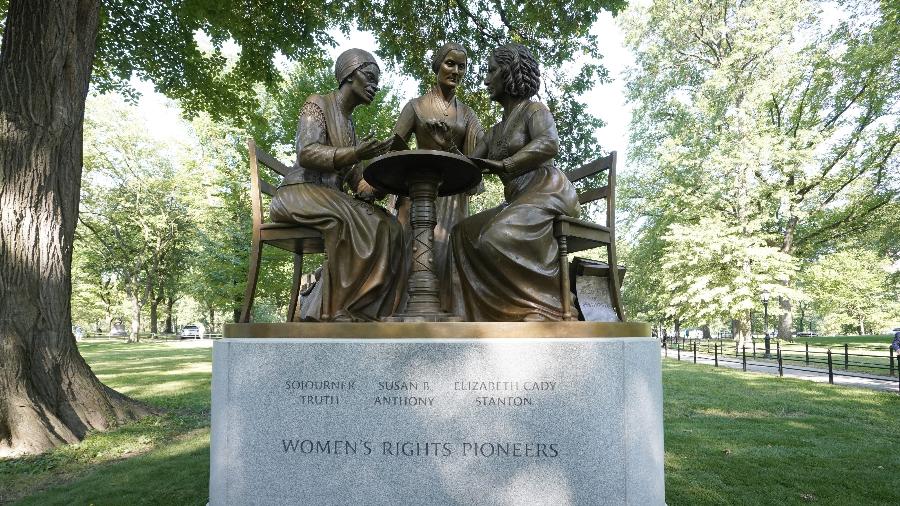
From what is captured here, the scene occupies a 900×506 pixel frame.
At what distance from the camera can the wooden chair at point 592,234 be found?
367 cm

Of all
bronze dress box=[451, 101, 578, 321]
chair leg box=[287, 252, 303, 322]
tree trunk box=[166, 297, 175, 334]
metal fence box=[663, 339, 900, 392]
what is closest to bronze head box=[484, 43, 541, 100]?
bronze dress box=[451, 101, 578, 321]

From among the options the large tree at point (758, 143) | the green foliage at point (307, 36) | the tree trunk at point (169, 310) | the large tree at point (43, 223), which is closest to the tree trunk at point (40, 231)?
the large tree at point (43, 223)

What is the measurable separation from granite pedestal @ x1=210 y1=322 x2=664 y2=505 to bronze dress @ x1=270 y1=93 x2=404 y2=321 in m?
0.52

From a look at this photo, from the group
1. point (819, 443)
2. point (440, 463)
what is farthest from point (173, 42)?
point (819, 443)

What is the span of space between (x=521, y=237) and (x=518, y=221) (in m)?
0.11

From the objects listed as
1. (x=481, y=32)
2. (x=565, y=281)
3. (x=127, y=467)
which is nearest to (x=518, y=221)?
(x=565, y=281)

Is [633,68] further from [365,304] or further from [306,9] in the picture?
[365,304]

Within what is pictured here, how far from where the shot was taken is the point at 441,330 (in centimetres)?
329

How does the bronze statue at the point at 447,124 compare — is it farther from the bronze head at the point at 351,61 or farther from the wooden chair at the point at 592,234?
the wooden chair at the point at 592,234

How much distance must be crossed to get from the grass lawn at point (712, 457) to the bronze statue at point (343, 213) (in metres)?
2.34

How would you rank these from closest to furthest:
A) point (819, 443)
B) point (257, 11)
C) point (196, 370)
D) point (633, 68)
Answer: point (819, 443) → point (257, 11) → point (196, 370) → point (633, 68)

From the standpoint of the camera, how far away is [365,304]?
3.84 meters

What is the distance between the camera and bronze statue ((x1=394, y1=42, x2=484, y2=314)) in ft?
14.0

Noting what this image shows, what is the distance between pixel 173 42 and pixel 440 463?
10834 mm
